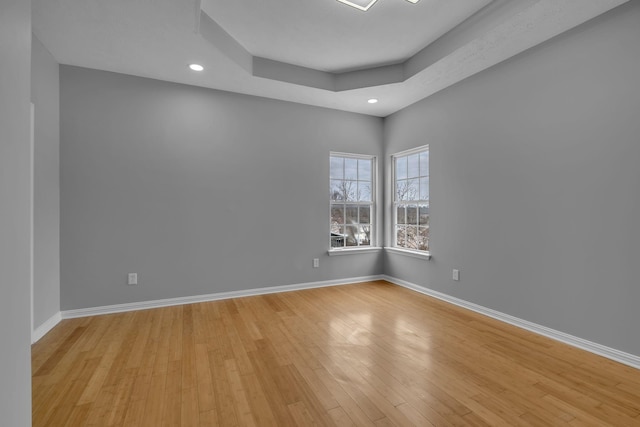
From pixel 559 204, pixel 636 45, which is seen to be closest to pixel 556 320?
pixel 559 204

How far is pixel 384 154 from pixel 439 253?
193 centimetres

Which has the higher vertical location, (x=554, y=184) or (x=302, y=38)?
(x=302, y=38)

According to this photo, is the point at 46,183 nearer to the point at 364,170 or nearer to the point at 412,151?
the point at 364,170

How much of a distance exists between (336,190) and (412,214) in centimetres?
125

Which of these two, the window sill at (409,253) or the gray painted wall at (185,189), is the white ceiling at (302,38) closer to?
the gray painted wall at (185,189)

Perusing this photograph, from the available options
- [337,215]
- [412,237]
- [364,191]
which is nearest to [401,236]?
[412,237]

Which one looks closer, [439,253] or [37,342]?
[37,342]

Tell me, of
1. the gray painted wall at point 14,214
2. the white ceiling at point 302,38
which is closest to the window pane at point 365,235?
the white ceiling at point 302,38

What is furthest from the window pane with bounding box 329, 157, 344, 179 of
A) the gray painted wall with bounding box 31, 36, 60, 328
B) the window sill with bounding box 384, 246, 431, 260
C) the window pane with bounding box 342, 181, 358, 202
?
the gray painted wall with bounding box 31, 36, 60, 328

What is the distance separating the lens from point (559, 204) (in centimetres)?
266

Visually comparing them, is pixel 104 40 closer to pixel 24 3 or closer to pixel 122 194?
pixel 122 194

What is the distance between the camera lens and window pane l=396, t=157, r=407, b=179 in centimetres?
464

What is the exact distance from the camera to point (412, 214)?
451 centimetres

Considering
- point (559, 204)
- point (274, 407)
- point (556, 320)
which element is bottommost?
point (274, 407)
